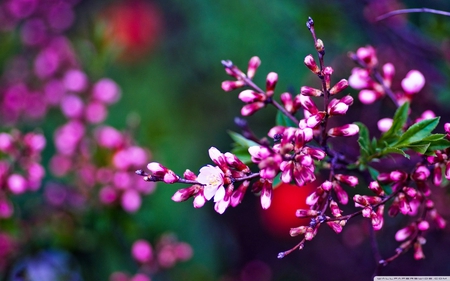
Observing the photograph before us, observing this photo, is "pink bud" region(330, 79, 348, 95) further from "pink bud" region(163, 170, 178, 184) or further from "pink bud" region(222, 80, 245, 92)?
"pink bud" region(163, 170, 178, 184)

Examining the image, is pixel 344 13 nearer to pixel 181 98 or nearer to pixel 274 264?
pixel 181 98

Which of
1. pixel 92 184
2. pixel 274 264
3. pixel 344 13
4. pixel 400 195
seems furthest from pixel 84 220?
pixel 344 13

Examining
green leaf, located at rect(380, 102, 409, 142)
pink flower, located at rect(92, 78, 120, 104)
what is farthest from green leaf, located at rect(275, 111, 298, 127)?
pink flower, located at rect(92, 78, 120, 104)

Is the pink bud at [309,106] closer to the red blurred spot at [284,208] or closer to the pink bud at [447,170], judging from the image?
the pink bud at [447,170]

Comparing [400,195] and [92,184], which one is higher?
[400,195]

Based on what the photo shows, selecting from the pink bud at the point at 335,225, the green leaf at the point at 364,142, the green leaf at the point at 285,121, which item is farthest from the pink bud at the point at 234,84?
the pink bud at the point at 335,225

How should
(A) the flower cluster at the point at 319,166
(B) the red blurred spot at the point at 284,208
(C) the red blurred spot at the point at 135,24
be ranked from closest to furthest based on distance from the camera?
(A) the flower cluster at the point at 319,166, (B) the red blurred spot at the point at 284,208, (C) the red blurred spot at the point at 135,24
